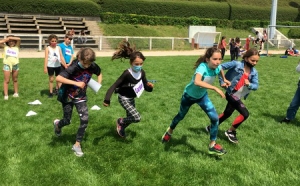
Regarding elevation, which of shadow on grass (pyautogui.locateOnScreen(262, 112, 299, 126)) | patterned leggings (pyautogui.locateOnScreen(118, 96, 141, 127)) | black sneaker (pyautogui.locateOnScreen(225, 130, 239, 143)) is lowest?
shadow on grass (pyautogui.locateOnScreen(262, 112, 299, 126))

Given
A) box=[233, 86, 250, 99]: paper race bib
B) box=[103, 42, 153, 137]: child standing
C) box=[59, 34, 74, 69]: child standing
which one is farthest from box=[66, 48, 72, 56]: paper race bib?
box=[233, 86, 250, 99]: paper race bib

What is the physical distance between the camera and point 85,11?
112ft

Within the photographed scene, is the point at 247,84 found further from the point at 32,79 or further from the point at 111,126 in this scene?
A: the point at 32,79

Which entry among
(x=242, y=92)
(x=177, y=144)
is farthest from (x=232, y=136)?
(x=177, y=144)

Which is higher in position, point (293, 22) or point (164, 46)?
point (293, 22)

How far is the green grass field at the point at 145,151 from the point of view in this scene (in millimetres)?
4348

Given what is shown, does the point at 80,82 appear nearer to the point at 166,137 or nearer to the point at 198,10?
the point at 166,137

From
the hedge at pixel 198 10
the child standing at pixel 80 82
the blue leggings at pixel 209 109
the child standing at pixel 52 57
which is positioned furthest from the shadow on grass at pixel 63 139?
the hedge at pixel 198 10

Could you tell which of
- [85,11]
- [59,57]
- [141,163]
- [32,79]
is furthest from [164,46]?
[141,163]

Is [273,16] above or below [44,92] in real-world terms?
above

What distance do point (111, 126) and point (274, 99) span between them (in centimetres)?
572

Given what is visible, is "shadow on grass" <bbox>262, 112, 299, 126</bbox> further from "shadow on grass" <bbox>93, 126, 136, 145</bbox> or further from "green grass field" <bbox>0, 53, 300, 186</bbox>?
"shadow on grass" <bbox>93, 126, 136, 145</bbox>

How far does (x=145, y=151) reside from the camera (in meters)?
5.29

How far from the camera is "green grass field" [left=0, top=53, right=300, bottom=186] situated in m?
4.35
